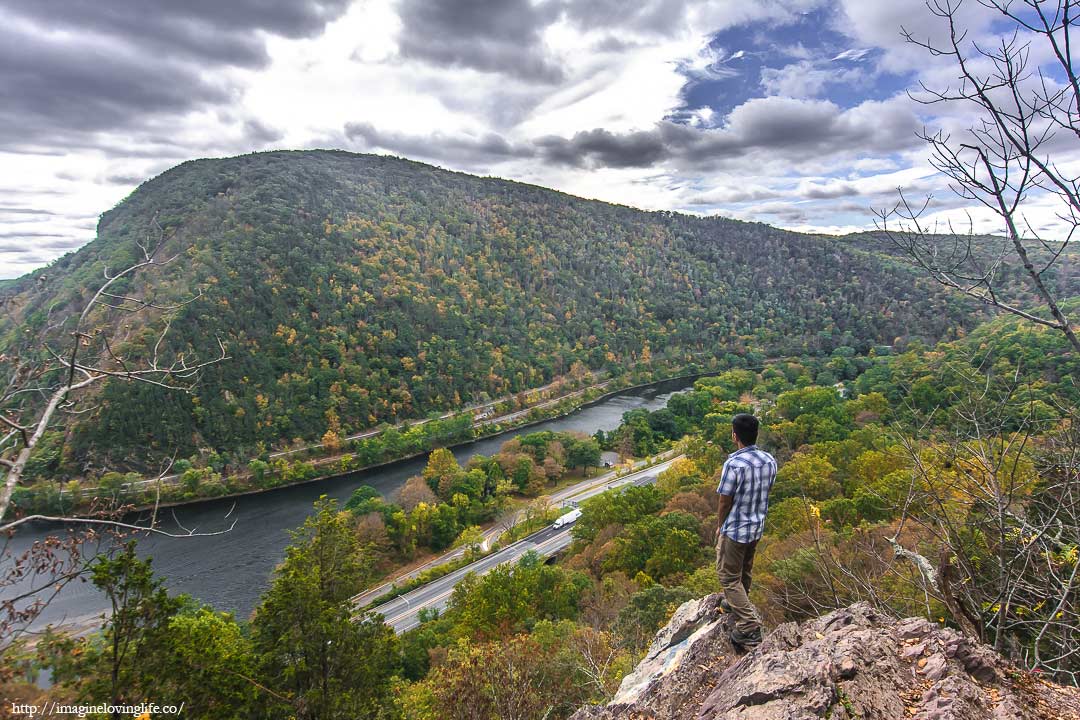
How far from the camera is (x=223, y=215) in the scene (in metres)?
75.9

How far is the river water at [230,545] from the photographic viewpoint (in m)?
23.7

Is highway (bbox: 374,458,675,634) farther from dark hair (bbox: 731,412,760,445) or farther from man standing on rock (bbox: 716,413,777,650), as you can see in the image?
dark hair (bbox: 731,412,760,445)

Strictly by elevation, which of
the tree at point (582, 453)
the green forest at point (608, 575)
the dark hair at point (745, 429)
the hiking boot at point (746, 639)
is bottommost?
the tree at point (582, 453)

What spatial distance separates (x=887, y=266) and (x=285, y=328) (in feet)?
385

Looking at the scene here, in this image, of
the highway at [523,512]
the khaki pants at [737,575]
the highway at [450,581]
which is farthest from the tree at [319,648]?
the highway at [523,512]

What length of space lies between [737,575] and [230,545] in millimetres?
32300

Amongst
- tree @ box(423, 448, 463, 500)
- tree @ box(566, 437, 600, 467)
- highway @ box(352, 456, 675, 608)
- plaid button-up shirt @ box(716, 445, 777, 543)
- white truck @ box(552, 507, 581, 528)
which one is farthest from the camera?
tree @ box(566, 437, 600, 467)

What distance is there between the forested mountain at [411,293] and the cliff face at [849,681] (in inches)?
242

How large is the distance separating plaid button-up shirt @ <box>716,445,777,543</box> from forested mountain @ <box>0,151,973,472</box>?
5.44 meters

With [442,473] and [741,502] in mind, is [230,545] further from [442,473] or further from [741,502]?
[741,502]

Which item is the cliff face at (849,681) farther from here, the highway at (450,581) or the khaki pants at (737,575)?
the highway at (450,581)

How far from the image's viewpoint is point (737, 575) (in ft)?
14.7

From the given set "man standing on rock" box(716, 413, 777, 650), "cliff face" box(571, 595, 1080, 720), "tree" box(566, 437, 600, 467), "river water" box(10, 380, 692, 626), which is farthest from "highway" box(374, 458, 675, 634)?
"man standing on rock" box(716, 413, 777, 650)

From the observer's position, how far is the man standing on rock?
4.17 meters
